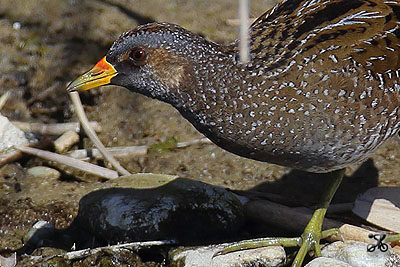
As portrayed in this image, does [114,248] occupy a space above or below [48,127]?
below

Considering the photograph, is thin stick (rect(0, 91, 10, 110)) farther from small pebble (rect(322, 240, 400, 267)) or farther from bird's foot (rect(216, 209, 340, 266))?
small pebble (rect(322, 240, 400, 267))

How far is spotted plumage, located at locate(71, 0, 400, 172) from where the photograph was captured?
4156 mm

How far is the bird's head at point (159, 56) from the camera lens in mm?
4195

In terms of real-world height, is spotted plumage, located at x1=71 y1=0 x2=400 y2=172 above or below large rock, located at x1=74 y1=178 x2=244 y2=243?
above

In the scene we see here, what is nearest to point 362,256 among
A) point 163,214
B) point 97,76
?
point 163,214

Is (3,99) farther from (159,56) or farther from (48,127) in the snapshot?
(159,56)

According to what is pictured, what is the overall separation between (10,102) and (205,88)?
2.68m

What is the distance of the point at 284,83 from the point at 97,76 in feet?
3.50

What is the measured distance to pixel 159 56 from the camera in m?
4.21

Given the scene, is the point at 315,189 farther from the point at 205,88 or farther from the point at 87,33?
the point at 87,33

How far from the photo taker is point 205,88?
13.7 ft

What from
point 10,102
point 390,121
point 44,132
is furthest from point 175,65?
point 10,102

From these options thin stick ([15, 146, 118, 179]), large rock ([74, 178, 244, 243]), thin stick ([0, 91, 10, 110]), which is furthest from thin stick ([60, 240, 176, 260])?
thin stick ([0, 91, 10, 110])

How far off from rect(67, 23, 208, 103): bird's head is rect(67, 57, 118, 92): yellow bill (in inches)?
3.6
